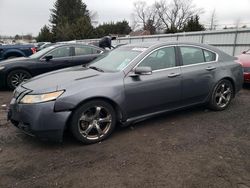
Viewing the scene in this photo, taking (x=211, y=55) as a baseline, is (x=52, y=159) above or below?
below

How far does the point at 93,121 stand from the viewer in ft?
13.3

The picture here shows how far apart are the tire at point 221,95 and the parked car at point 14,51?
9.52m

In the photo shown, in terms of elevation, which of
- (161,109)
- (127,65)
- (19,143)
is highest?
(127,65)

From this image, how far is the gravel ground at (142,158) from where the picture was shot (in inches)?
122

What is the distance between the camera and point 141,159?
11.7 ft

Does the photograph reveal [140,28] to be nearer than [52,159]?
No

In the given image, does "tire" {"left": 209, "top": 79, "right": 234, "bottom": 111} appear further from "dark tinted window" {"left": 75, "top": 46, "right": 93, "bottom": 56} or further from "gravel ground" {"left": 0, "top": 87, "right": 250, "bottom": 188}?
"dark tinted window" {"left": 75, "top": 46, "right": 93, "bottom": 56}

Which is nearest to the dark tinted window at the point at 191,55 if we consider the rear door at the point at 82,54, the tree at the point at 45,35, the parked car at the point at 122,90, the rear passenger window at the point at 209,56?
the parked car at the point at 122,90

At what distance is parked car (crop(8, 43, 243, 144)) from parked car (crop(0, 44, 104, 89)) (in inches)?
145

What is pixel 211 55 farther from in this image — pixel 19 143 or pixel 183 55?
pixel 19 143

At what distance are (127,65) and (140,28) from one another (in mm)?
66932

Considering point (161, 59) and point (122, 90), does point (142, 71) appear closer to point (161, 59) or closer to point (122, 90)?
point (122, 90)

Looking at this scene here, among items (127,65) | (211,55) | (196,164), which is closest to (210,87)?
(211,55)

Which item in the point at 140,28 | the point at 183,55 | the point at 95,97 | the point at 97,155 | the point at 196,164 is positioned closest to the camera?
the point at 196,164
